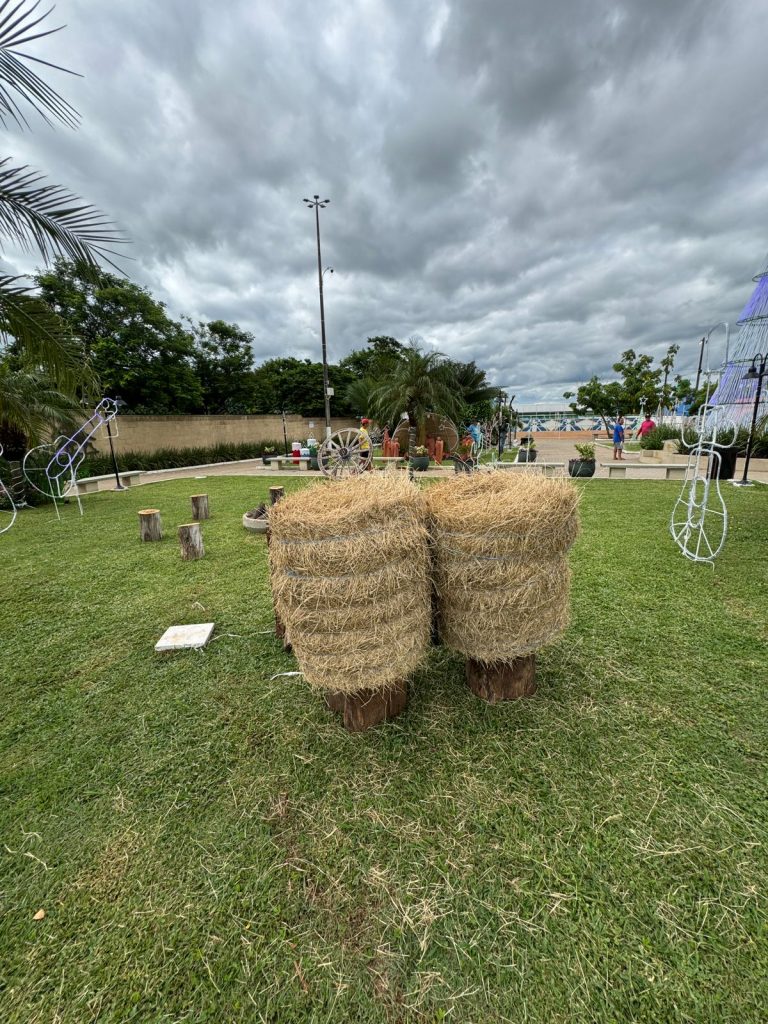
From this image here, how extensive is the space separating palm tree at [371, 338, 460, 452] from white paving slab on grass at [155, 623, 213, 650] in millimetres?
9966

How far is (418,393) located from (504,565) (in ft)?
38.1

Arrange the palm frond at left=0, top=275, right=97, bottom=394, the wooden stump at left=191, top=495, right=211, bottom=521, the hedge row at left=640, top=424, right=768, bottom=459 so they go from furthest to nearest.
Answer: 1. the hedge row at left=640, top=424, right=768, bottom=459
2. the wooden stump at left=191, top=495, right=211, bottom=521
3. the palm frond at left=0, top=275, right=97, bottom=394

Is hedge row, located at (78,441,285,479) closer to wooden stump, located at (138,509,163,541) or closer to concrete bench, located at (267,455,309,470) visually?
concrete bench, located at (267,455,309,470)

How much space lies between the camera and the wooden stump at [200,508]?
611 cm

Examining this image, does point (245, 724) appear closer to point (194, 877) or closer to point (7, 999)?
point (194, 877)

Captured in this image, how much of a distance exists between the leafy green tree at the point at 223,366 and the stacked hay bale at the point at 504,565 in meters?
19.3

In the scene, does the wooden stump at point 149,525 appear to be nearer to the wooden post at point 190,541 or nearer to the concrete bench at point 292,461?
the wooden post at point 190,541

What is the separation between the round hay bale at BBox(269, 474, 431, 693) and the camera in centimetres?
144

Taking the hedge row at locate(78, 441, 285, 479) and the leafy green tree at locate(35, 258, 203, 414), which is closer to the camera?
the hedge row at locate(78, 441, 285, 479)

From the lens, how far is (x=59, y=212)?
3053 mm

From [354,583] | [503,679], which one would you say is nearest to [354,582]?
[354,583]

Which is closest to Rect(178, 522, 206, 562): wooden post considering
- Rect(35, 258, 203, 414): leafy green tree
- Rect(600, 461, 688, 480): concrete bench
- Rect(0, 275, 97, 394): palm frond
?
Rect(0, 275, 97, 394): palm frond

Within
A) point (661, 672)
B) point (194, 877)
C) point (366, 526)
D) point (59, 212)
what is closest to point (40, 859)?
point (194, 877)

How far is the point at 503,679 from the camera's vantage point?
76.5 inches
